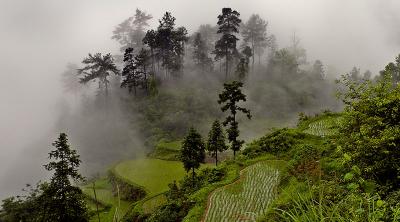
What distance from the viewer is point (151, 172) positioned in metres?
57.6

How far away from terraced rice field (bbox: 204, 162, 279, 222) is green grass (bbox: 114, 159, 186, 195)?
19.0 meters

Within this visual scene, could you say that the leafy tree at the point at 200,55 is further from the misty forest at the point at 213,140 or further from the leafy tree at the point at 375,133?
the leafy tree at the point at 375,133

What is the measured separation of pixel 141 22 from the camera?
11231 centimetres

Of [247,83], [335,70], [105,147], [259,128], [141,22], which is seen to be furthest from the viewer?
[335,70]

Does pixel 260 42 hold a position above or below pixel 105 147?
above

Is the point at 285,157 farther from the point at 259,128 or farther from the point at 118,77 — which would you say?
the point at 118,77

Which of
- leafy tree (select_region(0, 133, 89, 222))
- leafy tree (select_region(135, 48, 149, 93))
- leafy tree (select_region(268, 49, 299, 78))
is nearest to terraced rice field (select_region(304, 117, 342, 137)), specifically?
leafy tree (select_region(0, 133, 89, 222))

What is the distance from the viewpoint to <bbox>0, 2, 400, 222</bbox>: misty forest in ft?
59.2

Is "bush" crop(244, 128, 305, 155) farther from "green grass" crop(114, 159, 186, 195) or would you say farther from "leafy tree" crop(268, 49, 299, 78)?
"leafy tree" crop(268, 49, 299, 78)

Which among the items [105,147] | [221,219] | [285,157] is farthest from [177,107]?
[221,219]

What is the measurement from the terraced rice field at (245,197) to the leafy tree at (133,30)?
82.9 m

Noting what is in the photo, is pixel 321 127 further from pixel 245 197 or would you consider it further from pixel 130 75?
pixel 130 75

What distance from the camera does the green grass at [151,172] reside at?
52531 mm

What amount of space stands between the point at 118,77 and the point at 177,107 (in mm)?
23610
